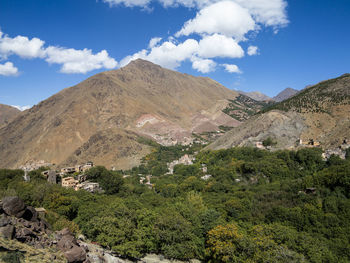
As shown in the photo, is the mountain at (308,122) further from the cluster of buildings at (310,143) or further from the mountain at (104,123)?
the mountain at (104,123)

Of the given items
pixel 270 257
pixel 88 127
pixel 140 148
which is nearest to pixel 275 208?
pixel 270 257

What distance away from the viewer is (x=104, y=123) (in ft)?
454

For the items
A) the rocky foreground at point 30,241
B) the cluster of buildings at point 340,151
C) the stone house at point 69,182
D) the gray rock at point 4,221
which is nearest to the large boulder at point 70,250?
the rocky foreground at point 30,241

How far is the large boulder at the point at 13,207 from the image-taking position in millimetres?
17664

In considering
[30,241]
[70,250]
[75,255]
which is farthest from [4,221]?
[75,255]

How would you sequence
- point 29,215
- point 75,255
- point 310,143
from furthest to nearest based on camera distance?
point 310,143
point 29,215
point 75,255

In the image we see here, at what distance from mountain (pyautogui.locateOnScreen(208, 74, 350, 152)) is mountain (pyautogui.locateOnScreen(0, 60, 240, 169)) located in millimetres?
40717

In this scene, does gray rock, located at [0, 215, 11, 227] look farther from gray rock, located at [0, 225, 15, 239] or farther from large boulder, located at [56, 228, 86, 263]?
large boulder, located at [56, 228, 86, 263]

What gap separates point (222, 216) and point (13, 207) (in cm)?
2460

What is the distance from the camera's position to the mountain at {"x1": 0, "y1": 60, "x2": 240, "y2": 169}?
106 m

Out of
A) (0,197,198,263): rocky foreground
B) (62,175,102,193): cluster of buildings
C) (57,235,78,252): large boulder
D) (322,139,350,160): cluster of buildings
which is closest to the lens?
(0,197,198,263): rocky foreground

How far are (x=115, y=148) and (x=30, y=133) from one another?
194 ft

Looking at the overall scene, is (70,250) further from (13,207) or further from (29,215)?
(29,215)

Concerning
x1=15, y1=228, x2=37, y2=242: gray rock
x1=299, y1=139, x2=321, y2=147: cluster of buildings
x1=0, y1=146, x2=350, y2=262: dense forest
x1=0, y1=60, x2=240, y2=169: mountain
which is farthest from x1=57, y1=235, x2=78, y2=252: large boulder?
x1=0, y1=60, x2=240, y2=169: mountain
